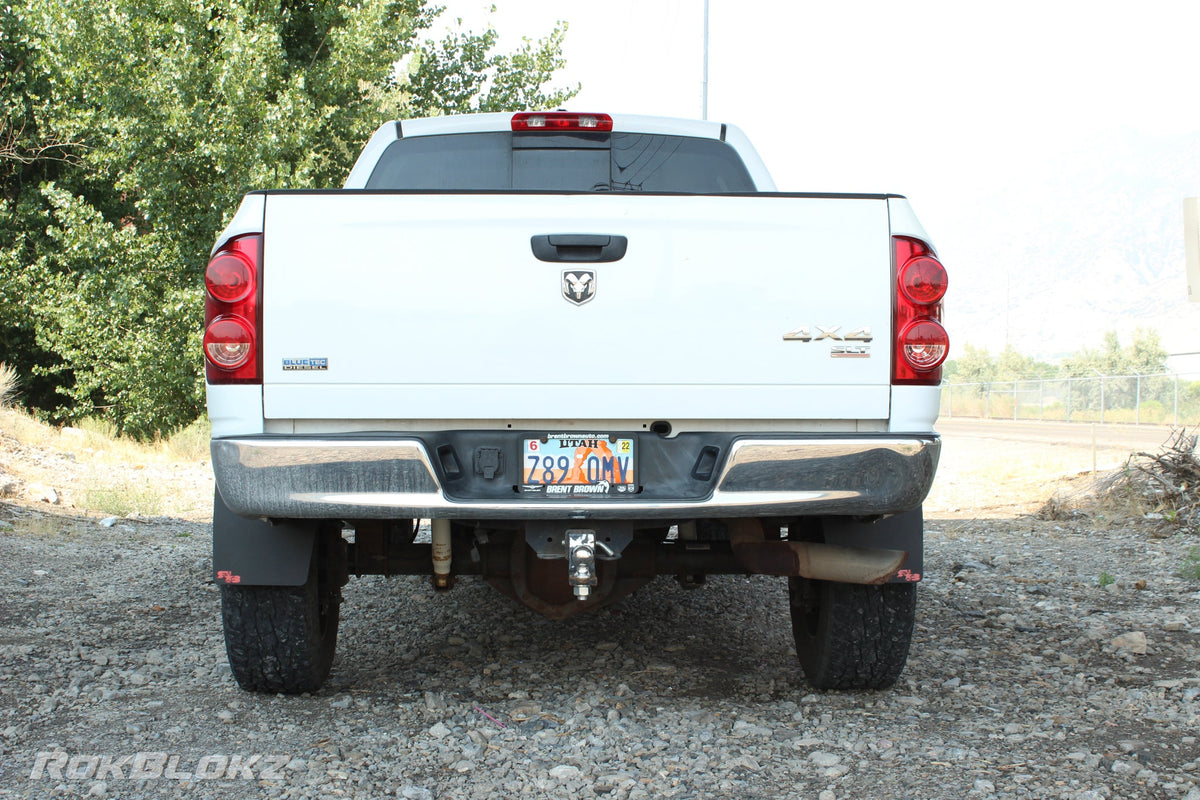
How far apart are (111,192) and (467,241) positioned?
14.7 metres

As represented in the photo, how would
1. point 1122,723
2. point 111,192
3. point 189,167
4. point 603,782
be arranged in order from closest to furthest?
1. point 603,782
2. point 1122,723
3. point 189,167
4. point 111,192

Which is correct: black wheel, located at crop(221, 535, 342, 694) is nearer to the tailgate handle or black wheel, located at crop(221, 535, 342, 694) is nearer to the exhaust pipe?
the tailgate handle

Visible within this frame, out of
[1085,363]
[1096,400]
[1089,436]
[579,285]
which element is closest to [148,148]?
[579,285]

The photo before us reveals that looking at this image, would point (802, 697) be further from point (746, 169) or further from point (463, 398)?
point (746, 169)

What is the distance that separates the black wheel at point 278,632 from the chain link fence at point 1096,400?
88.1 ft

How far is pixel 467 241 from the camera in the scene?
2.99 m

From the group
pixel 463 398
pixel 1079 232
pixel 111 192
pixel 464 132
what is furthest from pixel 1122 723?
pixel 1079 232

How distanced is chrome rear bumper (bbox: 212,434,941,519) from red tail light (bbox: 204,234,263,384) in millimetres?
203

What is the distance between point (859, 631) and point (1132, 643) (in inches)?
58.7

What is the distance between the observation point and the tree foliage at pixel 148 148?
43.5 feet

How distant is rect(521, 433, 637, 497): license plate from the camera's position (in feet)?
9.75

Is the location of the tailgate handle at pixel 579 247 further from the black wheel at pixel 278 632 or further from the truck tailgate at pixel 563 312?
the black wheel at pixel 278 632

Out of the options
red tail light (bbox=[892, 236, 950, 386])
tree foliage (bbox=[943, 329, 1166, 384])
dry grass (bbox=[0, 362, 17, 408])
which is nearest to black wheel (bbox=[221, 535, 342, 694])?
red tail light (bbox=[892, 236, 950, 386])

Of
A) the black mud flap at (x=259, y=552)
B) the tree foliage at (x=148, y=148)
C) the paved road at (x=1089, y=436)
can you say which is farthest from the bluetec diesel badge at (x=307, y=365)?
the paved road at (x=1089, y=436)
